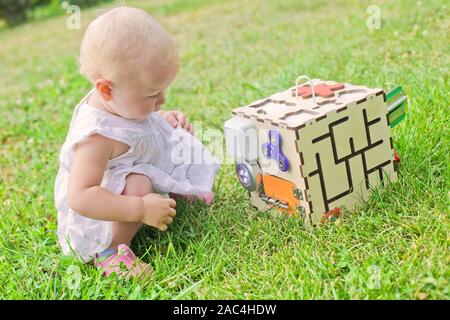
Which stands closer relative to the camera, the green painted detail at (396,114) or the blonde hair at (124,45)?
the blonde hair at (124,45)

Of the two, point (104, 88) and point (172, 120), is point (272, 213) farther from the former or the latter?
point (104, 88)

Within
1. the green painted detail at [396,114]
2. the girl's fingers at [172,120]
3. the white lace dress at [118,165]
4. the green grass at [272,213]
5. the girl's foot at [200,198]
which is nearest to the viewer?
the green grass at [272,213]

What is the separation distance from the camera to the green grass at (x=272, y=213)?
1.82 m

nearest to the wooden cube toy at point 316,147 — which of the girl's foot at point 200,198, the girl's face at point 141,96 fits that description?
the girl's foot at point 200,198

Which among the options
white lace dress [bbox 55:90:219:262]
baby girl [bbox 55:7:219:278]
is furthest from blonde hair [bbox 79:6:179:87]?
white lace dress [bbox 55:90:219:262]

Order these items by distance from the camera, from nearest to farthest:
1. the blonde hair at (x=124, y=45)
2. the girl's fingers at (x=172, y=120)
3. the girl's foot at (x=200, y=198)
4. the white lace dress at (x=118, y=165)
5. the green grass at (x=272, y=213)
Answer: the green grass at (x=272, y=213) < the blonde hair at (x=124, y=45) < the white lace dress at (x=118, y=165) < the girl's foot at (x=200, y=198) < the girl's fingers at (x=172, y=120)

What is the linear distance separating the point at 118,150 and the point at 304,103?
26.1 inches

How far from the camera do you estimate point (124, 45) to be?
195 centimetres

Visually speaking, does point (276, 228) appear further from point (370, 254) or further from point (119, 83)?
point (119, 83)

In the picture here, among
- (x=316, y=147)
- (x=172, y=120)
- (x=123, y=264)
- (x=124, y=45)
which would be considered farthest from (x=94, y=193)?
(x=316, y=147)

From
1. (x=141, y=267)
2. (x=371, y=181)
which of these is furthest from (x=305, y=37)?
(x=141, y=267)

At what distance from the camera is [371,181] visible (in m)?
2.21

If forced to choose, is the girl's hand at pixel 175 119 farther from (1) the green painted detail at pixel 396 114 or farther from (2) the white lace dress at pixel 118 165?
(1) the green painted detail at pixel 396 114

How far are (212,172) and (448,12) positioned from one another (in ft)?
7.61
